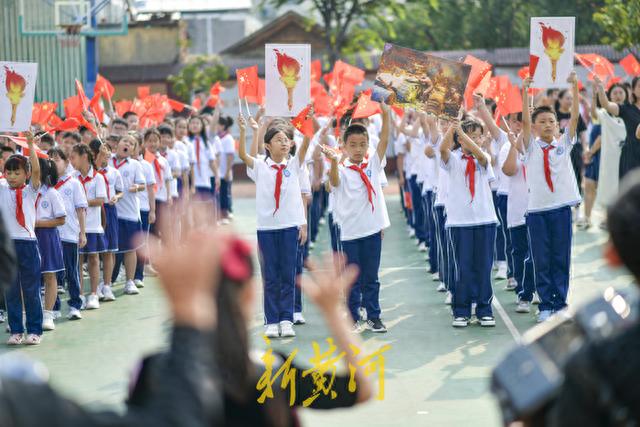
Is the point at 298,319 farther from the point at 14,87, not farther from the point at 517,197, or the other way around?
the point at 14,87

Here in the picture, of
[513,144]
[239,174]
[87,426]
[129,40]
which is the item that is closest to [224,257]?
[87,426]

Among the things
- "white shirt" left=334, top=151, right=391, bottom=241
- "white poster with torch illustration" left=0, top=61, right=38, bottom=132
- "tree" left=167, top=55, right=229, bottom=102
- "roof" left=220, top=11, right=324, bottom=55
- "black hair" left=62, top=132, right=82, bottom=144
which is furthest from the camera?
"roof" left=220, top=11, right=324, bottom=55

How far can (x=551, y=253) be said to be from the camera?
8.55 metres

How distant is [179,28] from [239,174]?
20.1ft

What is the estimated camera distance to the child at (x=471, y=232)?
8.69m

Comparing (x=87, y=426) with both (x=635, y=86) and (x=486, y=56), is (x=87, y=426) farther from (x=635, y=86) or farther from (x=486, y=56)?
(x=486, y=56)

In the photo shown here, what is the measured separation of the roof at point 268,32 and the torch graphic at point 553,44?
75.6 feet

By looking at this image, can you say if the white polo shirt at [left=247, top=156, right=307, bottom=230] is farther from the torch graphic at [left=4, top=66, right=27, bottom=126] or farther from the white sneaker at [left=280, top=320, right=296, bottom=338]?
the torch graphic at [left=4, top=66, right=27, bottom=126]

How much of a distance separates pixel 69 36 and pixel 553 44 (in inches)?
584

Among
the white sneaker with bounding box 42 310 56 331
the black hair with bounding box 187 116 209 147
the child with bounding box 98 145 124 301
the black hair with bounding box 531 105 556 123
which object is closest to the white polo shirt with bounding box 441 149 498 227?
the black hair with bounding box 531 105 556 123

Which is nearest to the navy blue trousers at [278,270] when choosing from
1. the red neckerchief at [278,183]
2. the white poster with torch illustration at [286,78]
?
the red neckerchief at [278,183]

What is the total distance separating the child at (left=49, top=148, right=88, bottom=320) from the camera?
9.40 m

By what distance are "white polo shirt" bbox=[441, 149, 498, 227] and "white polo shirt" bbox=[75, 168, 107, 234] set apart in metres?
3.35

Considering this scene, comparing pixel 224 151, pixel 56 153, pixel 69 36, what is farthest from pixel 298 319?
pixel 69 36
